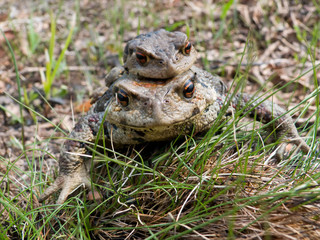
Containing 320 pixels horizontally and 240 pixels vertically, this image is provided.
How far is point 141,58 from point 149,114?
531 mm

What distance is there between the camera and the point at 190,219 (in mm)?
1836

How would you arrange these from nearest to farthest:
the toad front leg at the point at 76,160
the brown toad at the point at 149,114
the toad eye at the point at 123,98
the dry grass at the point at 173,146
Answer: the dry grass at the point at 173,146
the brown toad at the point at 149,114
the toad eye at the point at 123,98
the toad front leg at the point at 76,160

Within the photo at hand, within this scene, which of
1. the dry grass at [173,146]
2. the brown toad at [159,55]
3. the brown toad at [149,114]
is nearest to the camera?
the dry grass at [173,146]

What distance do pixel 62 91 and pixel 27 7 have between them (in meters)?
2.98

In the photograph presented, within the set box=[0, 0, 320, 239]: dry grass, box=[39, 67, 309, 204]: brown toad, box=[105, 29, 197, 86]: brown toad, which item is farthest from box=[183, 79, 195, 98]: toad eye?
box=[0, 0, 320, 239]: dry grass

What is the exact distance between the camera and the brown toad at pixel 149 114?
209 centimetres

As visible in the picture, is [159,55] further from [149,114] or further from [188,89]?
[149,114]

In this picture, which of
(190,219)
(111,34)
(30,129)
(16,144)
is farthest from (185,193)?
(111,34)

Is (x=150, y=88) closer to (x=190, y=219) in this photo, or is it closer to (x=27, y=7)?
(x=190, y=219)

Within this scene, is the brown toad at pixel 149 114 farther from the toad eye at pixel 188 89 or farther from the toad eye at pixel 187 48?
the toad eye at pixel 187 48

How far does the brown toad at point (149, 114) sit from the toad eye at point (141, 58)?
129 millimetres

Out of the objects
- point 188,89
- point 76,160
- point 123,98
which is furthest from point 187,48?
point 76,160

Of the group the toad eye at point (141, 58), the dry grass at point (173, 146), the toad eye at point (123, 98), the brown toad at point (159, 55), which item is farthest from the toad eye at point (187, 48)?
the toad eye at point (123, 98)

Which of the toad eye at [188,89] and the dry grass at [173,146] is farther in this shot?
the toad eye at [188,89]
